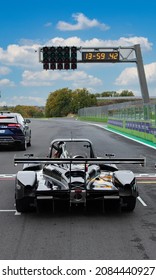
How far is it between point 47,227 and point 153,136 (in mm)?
16555

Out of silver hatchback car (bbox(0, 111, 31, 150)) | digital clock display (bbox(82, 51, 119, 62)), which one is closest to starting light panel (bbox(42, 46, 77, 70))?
digital clock display (bbox(82, 51, 119, 62))

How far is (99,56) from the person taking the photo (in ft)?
140

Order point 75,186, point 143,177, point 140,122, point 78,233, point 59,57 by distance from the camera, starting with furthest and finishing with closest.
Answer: point 59,57 < point 140,122 < point 143,177 < point 75,186 < point 78,233

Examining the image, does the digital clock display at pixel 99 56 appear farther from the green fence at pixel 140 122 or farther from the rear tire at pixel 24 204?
the rear tire at pixel 24 204

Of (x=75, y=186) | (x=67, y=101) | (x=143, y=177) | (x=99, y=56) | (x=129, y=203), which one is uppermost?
(x=99, y=56)

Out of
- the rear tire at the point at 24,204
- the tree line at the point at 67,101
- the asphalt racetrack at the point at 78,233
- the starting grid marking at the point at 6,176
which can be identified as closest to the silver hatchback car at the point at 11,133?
the starting grid marking at the point at 6,176

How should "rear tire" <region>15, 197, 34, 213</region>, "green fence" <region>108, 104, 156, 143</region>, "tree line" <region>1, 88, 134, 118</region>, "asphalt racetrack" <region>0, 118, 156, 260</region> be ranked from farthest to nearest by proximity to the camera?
"tree line" <region>1, 88, 134, 118</region> → "green fence" <region>108, 104, 156, 143</region> → "rear tire" <region>15, 197, 34, 213</region> → "asphalt racetrack" <region>0, 118, 156, 260</region>

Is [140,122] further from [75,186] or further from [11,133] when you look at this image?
[75,186]

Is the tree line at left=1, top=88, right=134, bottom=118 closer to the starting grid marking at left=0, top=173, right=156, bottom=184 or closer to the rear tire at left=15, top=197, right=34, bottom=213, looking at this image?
the starting grid marking at left=0, top=173, right=156, bottom=184

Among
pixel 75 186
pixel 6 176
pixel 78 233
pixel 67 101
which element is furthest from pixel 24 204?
pixel 67 101

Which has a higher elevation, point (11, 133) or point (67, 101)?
point (67, 101)

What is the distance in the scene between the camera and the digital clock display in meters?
42.2

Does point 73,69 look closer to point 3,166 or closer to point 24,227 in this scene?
point 3,166

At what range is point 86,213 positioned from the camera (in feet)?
22.8
